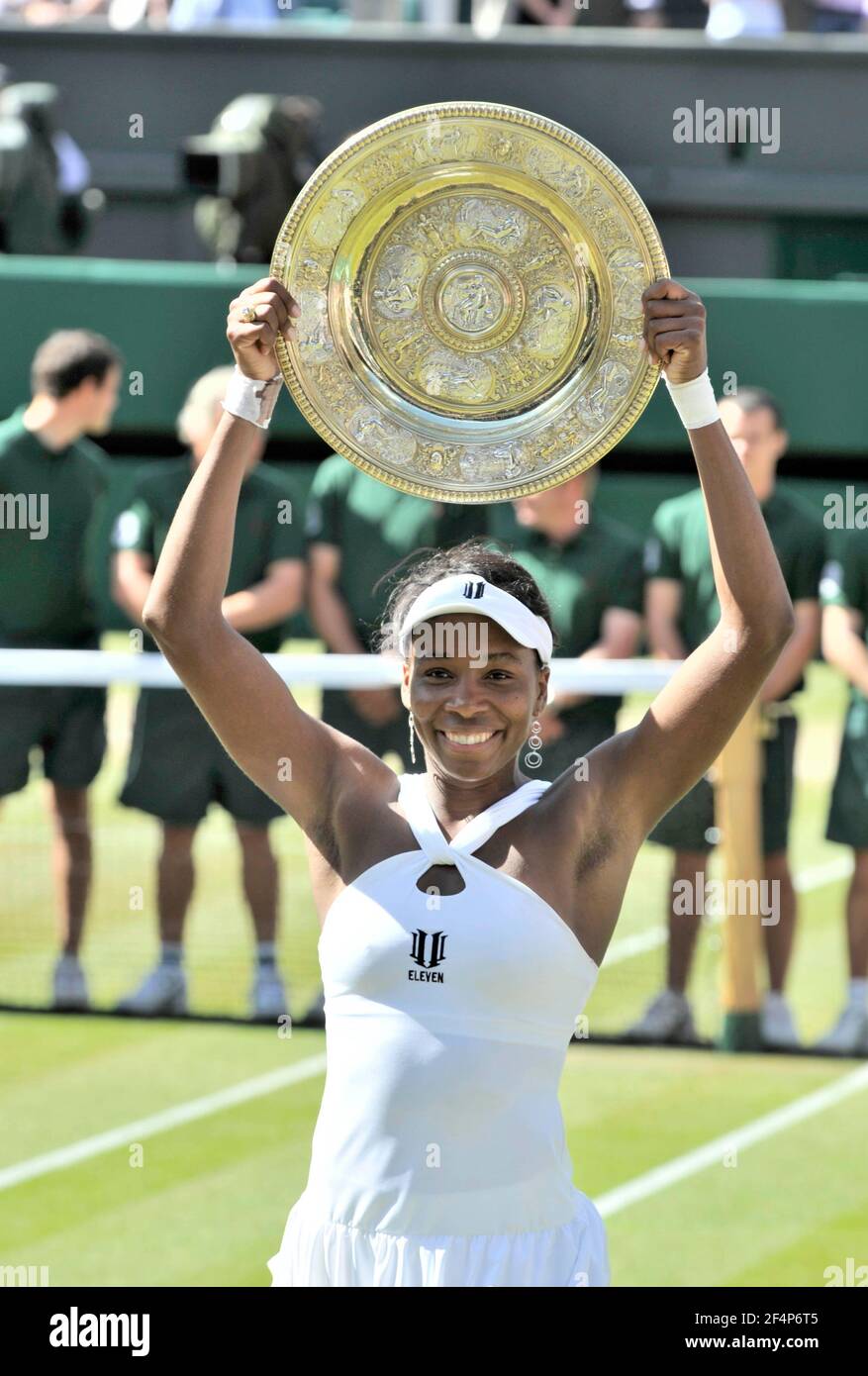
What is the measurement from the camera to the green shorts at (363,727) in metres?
6.44

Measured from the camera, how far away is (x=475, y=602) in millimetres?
2750

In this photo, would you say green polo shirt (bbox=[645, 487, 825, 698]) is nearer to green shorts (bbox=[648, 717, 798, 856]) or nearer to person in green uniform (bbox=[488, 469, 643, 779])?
person in green uniform (bbox=[488, 469, 643, 779])

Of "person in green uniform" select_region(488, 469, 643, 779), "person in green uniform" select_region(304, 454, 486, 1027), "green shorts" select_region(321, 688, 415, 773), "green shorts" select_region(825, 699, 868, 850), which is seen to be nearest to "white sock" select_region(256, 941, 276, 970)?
"person in green uniform" select_region(304, 454, 486, 1027)

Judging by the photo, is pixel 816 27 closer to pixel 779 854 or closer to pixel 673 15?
pixel 673 15

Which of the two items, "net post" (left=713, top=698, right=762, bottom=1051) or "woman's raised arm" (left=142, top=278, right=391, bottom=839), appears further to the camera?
"net post" (left=713, top=698, right=762, bottom=1051)

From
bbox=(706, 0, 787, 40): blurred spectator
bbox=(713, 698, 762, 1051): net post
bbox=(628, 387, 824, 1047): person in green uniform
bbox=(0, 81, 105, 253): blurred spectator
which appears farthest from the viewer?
bbox=(706, 0, 787, 40): blurred spectator

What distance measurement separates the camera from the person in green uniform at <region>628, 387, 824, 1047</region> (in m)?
6.26

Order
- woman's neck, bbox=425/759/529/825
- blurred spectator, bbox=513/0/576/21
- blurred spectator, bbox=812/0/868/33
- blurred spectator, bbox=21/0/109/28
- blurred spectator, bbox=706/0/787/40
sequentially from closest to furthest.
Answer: woman's neck, bbox=425/759/529/825 → blurred spectator, bbox=706/0/787/40 → blurred spectator, bbox=513/0/576/21 → blurred spectator, bbox=812/0/868/33 → blurred spectator, bbox=21/0/109/28

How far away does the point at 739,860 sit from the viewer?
6.17m

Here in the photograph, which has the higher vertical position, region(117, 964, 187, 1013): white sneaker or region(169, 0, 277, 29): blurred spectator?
region(169, 0, 277, 29): blurred spectator

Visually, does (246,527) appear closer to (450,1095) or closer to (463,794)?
(463,794)

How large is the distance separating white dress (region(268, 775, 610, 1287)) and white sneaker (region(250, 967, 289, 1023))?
3673 mm

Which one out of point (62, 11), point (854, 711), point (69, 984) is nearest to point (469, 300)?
point (854, 711)

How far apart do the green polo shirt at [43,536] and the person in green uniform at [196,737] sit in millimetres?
163
